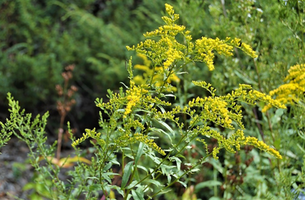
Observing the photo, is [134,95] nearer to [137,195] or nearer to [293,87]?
[137,195]

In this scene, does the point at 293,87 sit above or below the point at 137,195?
above

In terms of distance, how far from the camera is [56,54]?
16.0 feet

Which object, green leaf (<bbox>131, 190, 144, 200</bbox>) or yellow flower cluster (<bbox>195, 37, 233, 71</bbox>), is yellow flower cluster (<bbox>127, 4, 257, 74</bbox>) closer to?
yellow flower cluster (<bbox>195, 37, 233, 71</bbox>)

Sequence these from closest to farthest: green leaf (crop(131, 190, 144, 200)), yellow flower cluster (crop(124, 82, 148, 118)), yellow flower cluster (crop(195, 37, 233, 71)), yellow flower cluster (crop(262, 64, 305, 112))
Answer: yellow flower cluster (crop(124, 82, 148, 118)) → yellow flower cluster (crop(195, 37, 233, 71)) → green leaf (crop(131, 190, 144, 200)) → yellow flower cluster (crop(262, 64, 305, 112))

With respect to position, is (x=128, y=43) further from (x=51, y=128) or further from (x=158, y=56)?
(x=158, y=56)

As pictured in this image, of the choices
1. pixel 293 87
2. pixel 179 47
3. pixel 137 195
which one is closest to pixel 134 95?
pixel 179 47

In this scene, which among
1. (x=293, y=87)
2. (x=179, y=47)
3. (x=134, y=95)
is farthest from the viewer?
(x=293, y=87)

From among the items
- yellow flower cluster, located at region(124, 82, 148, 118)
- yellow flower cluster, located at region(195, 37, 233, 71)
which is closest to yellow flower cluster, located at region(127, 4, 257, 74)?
yellow flower cluster, located at region(195, 37, 233, 71)

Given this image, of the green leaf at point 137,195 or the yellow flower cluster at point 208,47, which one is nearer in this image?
the yellow flower cluster at point 208,47

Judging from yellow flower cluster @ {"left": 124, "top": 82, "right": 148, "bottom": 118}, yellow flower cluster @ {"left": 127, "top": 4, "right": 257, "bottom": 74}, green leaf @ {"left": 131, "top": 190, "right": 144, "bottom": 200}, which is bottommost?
green leaf @ {"left": 131, "top": 190, "right": 144, "bottom": 200}

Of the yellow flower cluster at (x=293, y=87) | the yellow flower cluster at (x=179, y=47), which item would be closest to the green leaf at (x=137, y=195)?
the yellow flower cluster at (x=179, y=47)

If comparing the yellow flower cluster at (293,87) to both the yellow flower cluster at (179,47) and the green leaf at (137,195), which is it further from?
the green leaf at (137,195)

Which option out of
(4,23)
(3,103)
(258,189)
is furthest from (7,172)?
(258,189)

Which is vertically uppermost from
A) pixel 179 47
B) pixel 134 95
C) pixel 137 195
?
pixel 179 47
